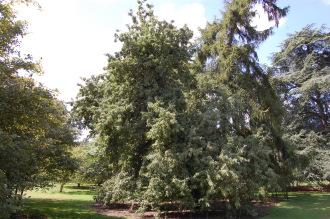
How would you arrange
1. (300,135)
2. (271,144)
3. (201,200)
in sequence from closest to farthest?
(201,200) → (271,144) → (300,135)

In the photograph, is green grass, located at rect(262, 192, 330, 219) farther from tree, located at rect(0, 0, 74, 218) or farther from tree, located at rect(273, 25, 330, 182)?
tree, located at rect(0, 0, 74, 218)

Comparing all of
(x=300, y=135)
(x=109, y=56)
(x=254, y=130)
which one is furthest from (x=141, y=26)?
(x=300, y=135)

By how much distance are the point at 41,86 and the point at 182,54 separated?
866 cm

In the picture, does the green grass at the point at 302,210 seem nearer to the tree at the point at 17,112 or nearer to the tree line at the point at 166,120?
the tree line at the point at 166,120

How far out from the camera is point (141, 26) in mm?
21047

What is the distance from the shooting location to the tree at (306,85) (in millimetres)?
34406

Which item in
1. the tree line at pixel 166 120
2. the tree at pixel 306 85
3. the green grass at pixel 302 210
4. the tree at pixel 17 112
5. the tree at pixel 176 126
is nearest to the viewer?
the tree at pixel 17 112

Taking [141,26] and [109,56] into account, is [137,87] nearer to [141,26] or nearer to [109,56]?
[109,56]

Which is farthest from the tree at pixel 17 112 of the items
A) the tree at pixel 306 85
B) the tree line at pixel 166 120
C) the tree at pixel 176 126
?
the tree at pixel 306 85

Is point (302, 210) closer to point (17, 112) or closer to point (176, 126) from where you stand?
point (176, 126)

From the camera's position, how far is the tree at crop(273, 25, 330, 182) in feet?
113

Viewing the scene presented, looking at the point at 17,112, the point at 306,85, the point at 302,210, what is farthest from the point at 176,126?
the point at 306,85

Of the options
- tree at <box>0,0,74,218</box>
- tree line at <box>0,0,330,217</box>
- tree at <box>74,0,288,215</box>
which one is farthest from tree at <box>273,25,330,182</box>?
tree at <box>0,0,74,218</box>

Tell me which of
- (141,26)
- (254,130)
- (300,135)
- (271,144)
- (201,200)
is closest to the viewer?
(201,200)
